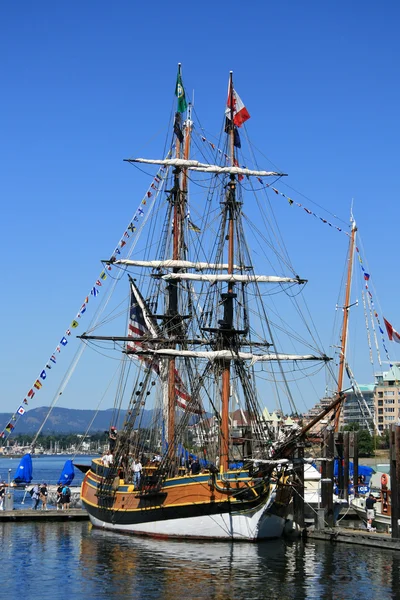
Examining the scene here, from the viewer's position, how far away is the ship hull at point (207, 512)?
4381cm

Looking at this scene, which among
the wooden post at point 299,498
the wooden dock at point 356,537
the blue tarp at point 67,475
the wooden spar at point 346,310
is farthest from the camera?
the blue tarp at point 67,475

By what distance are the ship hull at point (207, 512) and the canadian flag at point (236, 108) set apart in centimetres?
2046

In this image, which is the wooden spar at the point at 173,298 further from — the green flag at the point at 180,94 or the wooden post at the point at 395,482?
the wooden post at the point at 395,482

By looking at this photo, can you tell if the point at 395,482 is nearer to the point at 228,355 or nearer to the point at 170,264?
the point at 228,355

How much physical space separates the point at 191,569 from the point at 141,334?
23.5 m

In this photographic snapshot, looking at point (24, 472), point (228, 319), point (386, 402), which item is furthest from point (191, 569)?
point (386, 402)

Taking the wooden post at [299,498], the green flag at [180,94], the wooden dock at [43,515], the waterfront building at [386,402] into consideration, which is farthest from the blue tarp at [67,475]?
the waterfront building at [386,402]

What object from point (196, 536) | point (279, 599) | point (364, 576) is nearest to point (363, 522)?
point (196, 536)

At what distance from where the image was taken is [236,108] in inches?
2093

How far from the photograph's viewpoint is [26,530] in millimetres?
50062

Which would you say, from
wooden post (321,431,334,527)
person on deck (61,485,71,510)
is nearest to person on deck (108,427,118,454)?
person on deck (61,485,71,510)

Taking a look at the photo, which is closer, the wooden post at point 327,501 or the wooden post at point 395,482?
the wooden post at point 395,482

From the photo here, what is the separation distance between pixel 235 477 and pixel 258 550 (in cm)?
368

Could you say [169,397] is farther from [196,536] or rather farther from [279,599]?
[279,599]
